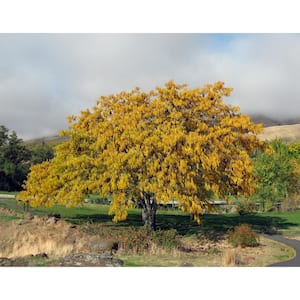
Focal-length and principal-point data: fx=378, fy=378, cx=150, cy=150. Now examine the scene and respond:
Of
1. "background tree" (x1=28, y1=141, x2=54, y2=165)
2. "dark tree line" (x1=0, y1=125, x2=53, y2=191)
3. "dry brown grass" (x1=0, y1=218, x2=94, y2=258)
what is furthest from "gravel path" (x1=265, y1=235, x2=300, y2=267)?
"background tree" (x1=28, y1=141, x2=54, y2=165)

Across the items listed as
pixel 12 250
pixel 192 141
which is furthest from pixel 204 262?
pixel 12 250

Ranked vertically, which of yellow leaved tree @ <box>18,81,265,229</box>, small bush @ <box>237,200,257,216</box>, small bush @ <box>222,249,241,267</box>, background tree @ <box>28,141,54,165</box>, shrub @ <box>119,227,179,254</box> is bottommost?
small bush @ <box>222,249,241,267</box>

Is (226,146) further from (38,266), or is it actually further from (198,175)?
(38,266)

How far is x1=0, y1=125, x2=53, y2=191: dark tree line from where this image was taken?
62628mm

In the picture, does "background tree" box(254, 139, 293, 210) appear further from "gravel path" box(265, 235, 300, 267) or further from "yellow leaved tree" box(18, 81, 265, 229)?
"yellow leaved tree" box(18, 81, 265, 229)

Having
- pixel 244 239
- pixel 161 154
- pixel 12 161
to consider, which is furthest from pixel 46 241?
pixel 12 161

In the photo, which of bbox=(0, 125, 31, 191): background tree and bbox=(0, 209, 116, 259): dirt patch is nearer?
bbox=(0, 209, 116, 259): dirt patch

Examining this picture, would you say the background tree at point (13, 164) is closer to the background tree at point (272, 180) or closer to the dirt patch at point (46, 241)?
the background tree at point (272, 180)

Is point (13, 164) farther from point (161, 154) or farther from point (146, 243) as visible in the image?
point (146, 243)

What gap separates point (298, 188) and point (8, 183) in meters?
45.8

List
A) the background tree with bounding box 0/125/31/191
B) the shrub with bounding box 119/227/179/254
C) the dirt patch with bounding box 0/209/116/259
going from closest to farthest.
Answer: the dirt patch with bounding box 0/209/116/259
the shrub with bounding box 119/227/179/254
the background tree with bounding box 0/125/31/191

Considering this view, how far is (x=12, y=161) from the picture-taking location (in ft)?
213

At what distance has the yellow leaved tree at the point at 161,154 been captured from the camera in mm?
19672

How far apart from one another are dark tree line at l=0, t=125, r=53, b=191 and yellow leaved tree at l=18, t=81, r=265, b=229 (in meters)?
40.4
